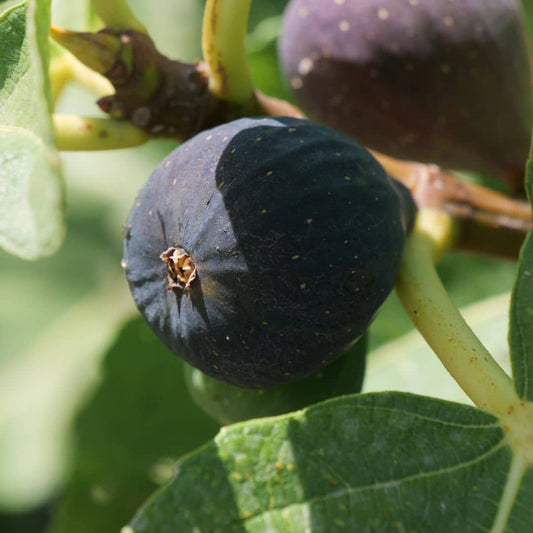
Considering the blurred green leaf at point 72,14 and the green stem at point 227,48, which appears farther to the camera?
the blurred green leaf at point 72,14

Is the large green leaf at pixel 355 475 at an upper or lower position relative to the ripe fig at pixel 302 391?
upper

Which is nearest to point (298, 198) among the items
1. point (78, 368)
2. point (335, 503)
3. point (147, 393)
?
point (335, 503)

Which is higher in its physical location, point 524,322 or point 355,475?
point 524,322

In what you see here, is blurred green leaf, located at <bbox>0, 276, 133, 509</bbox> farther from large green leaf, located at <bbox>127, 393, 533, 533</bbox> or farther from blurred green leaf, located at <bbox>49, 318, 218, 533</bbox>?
large green leaf, located at <bbox>127, 393, 533, 533</bbox>

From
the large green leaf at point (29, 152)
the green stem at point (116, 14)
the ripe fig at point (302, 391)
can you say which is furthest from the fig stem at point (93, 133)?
the ripe fig at point (302, 391)

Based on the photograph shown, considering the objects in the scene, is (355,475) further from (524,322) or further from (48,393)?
(48,393)

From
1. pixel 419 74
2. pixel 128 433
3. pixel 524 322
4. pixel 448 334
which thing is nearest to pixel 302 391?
pixel 448 334

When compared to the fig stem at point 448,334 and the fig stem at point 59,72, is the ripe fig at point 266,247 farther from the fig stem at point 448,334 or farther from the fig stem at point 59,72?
the fig stem at point 59,72
